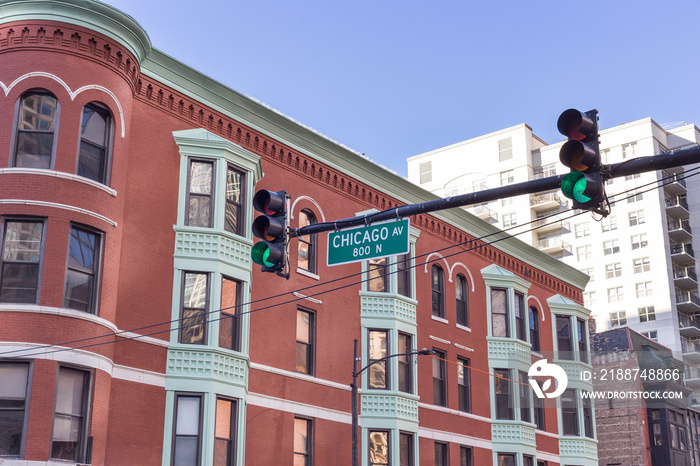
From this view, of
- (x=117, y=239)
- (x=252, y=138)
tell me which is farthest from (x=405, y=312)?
(x=117, y=239)

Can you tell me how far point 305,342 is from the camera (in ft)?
94.3

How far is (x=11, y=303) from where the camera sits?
20.3 meters

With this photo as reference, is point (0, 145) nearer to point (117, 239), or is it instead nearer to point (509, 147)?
point (117, 239)

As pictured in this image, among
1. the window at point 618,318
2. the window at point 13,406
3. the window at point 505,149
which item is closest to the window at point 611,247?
the window at point 618,318

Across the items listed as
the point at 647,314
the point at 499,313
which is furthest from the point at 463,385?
the point at 647,314

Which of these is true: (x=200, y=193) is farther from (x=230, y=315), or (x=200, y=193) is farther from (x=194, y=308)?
(x=230, y=315)

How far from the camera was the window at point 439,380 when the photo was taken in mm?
34062

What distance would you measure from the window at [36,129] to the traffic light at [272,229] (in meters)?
11.0

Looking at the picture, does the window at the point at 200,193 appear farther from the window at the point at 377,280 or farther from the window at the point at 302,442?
the window at the point at 377,280

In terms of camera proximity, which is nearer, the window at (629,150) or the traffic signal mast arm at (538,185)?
the traffic signal mast arm at (538,185)

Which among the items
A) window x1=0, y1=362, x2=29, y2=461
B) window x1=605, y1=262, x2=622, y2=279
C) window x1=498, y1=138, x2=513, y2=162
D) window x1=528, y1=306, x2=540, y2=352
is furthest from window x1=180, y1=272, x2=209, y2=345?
window x1=498, y1=138, x2=513, y2=162

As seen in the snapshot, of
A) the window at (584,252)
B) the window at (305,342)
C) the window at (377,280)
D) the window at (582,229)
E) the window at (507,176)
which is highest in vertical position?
the window at (507,176)

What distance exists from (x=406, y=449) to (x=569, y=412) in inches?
538

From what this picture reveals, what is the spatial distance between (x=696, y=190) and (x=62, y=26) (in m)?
76.5
